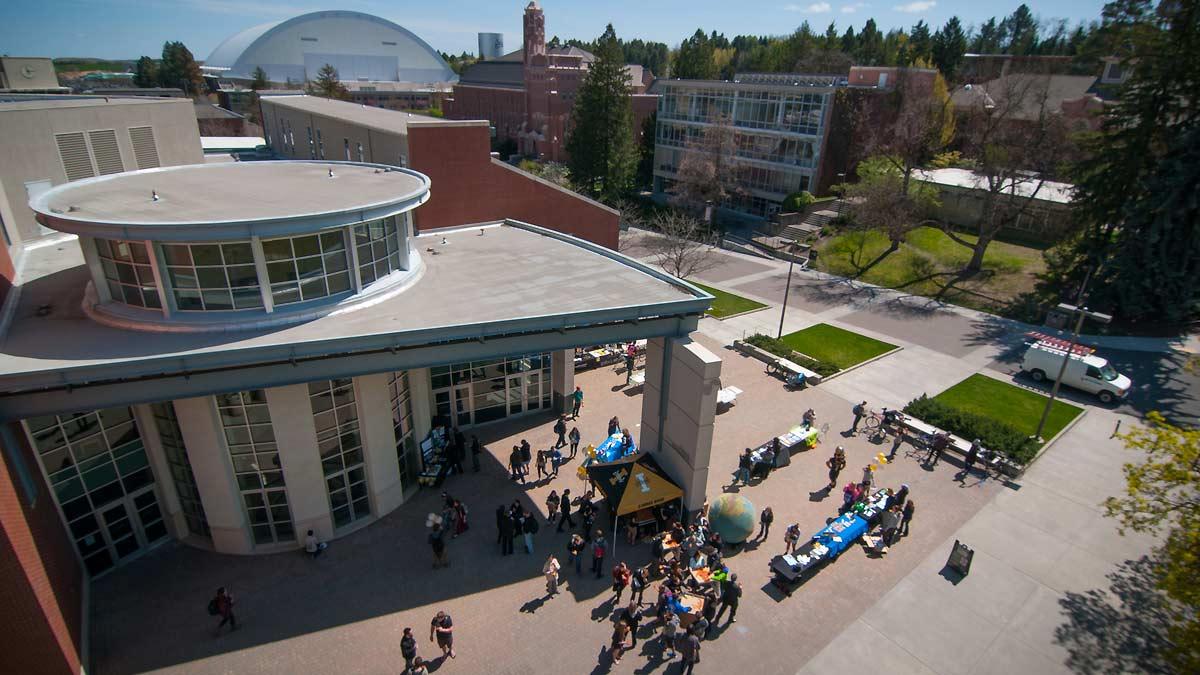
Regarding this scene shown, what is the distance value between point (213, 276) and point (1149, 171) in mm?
40600

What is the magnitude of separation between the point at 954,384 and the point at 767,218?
Answer: 3022 cm

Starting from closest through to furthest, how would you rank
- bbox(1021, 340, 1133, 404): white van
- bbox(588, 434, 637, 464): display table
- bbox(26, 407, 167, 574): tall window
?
1. bbox(26, 407, 167, 574): tall window
2. bbox(588, 434, 637, 464): display table
3. bbox(1021, 340, 1133, 404): white van

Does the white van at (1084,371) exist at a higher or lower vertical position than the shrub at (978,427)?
higher

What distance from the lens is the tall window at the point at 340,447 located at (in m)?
14.8

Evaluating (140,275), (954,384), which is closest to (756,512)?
(954,384)

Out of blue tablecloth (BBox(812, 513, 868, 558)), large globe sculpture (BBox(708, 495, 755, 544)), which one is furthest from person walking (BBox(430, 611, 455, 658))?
blue tablecloth (BBox(812, 513, 868, 558))

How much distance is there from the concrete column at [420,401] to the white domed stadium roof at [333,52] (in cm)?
13607

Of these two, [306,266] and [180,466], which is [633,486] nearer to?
[306,266]

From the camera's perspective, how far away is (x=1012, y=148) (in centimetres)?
3503

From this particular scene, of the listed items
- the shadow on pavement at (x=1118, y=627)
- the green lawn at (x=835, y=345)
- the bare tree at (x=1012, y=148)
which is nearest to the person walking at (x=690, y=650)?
the shadow on pavement at (x=1118, y=627)

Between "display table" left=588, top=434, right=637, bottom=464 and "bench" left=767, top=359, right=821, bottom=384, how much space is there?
9.67m

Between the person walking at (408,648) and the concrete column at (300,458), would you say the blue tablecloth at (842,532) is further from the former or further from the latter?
the concrete column at (300,458)

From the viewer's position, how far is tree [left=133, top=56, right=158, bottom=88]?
115062 mm

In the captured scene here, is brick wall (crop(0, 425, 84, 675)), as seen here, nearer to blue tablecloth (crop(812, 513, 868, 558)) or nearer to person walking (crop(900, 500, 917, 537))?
blue tablecloth (crop(812, 513, 868, 558))
